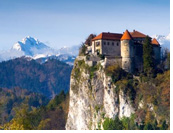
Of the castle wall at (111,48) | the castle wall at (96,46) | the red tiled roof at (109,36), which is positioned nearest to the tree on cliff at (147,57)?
the castle wall at (111,48)

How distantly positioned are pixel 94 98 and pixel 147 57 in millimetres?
8920

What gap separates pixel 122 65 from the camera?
51531mm

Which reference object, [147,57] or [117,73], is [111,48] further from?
[147,57]

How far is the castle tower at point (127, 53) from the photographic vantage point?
51.3 metres

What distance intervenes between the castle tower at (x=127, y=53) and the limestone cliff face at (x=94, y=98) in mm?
2804

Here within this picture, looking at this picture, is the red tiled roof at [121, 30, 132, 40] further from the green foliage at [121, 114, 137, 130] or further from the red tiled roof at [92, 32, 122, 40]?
the green foliage at [121, 114, 137, 130]

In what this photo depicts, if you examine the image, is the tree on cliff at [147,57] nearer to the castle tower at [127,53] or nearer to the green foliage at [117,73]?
the castle tower at [127,53]

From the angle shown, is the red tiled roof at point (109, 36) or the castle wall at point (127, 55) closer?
the castle wall at point (127, 55)

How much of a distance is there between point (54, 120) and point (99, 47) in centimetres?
2170

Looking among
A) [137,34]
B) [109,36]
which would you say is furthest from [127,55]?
[137,34]

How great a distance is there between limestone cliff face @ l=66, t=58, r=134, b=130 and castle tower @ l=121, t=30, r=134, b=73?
9.20 ft

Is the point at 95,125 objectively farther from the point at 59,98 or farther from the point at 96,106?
the point at 59,98

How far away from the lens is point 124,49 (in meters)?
51.5

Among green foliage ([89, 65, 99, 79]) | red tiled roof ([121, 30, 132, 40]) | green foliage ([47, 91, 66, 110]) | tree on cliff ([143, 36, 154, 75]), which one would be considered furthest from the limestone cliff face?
green foliage ([47, 91, 66, 110])
